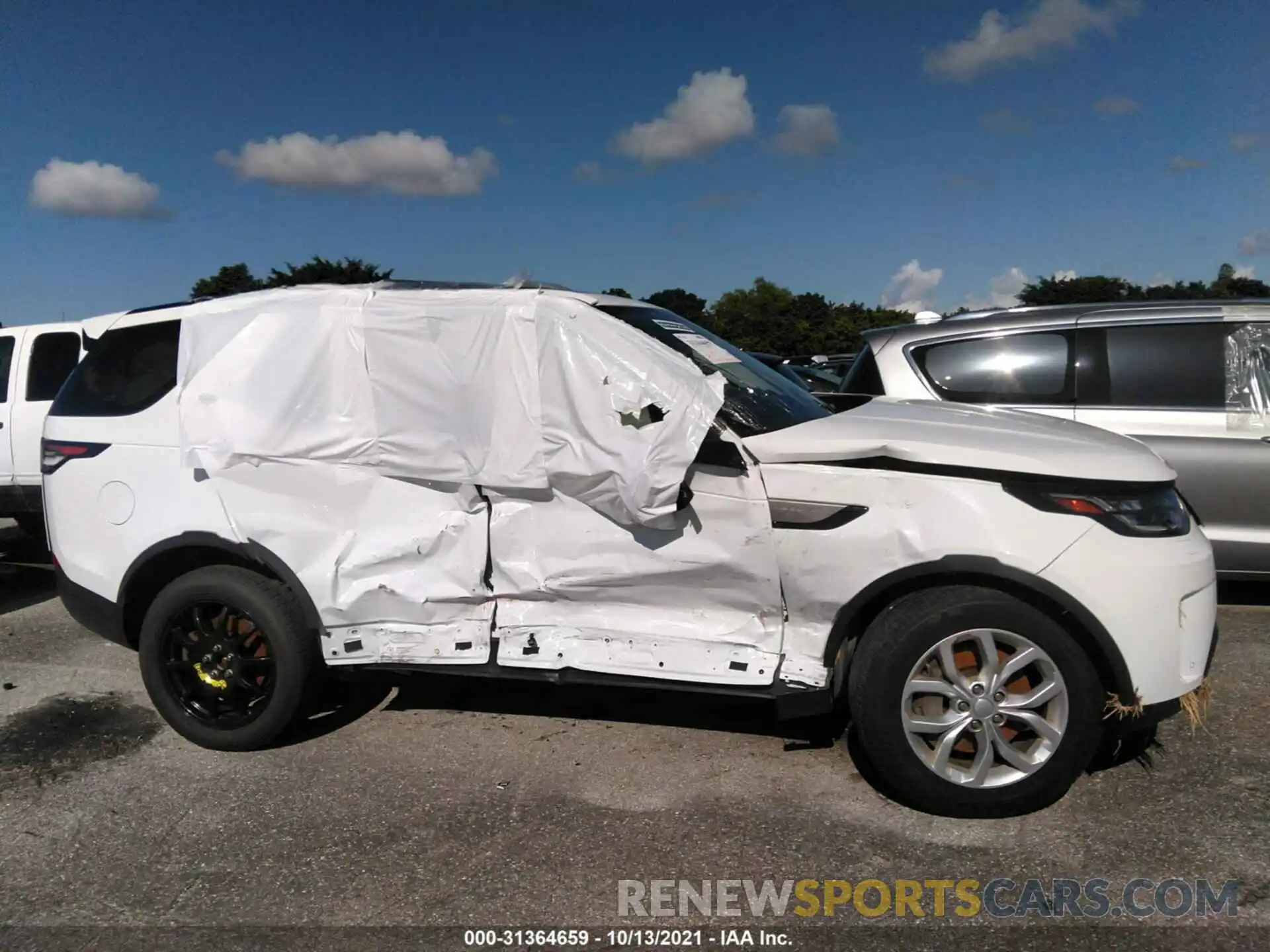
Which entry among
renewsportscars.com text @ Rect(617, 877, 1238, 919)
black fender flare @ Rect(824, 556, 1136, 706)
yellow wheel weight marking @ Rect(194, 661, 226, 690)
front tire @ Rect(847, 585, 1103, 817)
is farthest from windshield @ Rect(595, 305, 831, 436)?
yellow wheel weight marking @ Rect(194, 661, 226, 690)

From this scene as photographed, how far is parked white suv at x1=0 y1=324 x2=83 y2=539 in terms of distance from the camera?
7902 millimetres

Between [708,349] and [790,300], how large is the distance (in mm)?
60487

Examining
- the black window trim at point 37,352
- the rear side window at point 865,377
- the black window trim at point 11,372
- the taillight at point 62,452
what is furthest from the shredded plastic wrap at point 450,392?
the black window trim at point 11,372

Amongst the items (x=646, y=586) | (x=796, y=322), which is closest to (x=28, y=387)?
(x=646, y=586)

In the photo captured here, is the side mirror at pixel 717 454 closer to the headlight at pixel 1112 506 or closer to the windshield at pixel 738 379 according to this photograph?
the windshield at pixel 738 379

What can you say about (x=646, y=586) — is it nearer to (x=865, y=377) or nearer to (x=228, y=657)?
(x=228, y=657)

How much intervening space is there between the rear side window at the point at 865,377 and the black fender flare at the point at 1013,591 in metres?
2.27

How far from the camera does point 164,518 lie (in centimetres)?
393

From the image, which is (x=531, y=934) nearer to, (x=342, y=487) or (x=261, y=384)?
(x=342, y=487)

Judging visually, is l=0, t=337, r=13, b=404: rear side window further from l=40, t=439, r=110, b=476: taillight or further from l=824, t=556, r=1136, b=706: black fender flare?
l=824, t=556, r=1136, b=706: black fender flare

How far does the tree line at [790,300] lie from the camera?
5.75 metres

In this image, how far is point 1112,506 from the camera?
3156 mm

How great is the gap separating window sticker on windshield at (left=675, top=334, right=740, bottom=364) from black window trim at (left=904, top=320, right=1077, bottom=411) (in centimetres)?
164

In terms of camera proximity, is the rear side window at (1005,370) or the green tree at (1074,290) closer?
the rear side window at (1005,370)
